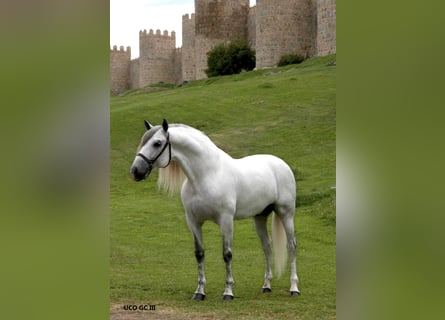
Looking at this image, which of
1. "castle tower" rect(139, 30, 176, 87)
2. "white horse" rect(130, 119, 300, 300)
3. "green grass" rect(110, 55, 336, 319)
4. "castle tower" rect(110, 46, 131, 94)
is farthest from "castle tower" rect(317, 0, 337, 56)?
"white horse" rect(130, 119, 300, 300)

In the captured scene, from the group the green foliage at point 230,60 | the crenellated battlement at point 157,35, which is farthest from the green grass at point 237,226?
the crenellated battlement at point 157,35

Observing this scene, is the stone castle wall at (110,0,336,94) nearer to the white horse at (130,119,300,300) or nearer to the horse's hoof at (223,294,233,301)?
the white horse at (130,119,300,300)

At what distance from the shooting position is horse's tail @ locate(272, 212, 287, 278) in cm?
496

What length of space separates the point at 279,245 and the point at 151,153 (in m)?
1.64

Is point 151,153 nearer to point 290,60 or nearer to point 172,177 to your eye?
point 172,177

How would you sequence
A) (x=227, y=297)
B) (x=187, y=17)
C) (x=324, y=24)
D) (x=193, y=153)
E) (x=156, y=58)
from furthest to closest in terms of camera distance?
1. (x=156, y=58)
2. (x=187, y=17)
3. (x=324, y=24)
4. (x=227, y=297)
5. (x=193, y=153)

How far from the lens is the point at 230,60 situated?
112 ft

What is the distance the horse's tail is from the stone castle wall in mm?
19925

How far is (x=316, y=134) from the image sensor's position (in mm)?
7004

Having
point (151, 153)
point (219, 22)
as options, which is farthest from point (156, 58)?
point (151, 153)
